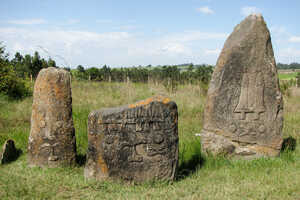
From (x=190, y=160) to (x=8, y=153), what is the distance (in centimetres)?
343

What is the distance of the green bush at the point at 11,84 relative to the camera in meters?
12.0

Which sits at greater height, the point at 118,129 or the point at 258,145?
the point at 118,129

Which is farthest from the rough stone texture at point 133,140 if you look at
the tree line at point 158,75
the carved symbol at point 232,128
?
the tree line at point 158,75

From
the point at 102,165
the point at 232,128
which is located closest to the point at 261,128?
the point at 232,128

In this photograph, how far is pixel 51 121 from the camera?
184 inches

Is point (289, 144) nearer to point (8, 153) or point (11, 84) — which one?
point (8, 153)

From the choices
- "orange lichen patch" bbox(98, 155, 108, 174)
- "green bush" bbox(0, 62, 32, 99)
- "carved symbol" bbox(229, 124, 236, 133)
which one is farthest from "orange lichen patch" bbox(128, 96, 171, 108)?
"green bush" bbox(0, 62, 32, 99)

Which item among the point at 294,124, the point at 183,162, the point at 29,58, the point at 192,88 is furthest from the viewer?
the point at 29,58

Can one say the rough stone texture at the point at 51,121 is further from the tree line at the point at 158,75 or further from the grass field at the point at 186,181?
the tree line at the point at 158,75

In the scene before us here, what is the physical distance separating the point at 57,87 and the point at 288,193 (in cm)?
385

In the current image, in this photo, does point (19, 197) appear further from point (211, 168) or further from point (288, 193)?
point (288, 193)

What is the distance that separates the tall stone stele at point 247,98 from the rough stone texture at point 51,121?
265cm

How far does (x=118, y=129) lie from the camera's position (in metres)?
3.96

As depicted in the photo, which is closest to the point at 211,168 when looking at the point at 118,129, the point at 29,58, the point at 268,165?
the point at 268,165
